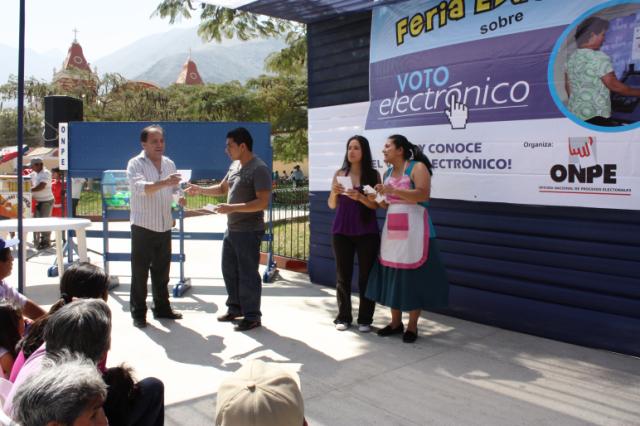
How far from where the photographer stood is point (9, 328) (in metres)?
2.50

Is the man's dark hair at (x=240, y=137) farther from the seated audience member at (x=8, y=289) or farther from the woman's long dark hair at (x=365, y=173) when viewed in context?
the seated audience member at (x=8, y=289)

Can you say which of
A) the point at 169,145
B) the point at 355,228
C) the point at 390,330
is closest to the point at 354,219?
the point at 355,228

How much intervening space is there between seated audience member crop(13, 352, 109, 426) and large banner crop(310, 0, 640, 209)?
3789 millimetres

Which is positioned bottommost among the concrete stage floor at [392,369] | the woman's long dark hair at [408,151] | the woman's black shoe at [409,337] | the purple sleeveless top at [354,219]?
the concrete stage floor at [392,369]

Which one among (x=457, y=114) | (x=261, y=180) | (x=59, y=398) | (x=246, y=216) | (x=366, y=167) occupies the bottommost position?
(x=59, y=398)

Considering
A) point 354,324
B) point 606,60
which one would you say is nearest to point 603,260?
point 606,60

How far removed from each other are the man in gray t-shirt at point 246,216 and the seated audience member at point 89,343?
8.94ft

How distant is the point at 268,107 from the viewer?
16.7 metres

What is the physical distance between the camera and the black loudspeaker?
15.2 m

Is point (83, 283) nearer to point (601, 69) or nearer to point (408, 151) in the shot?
point (408, 151)

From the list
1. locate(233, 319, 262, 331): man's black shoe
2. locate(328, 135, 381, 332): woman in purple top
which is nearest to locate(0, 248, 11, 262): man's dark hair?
locate(233, 319, 262, 331): man's black shoe

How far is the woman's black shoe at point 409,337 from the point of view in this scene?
4688mm

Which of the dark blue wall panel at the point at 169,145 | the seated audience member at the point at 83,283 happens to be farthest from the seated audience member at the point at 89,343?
the dark blue wall panel at the point at 169,145

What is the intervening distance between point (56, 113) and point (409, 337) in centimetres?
1382
